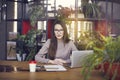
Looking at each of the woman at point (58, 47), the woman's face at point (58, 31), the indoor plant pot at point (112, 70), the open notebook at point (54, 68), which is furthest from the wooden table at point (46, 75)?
the woman's face at point (58, 31)

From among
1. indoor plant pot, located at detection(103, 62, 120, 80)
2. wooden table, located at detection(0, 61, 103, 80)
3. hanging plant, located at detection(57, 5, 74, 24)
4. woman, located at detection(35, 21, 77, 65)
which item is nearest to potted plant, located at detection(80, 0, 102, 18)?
hanging plant, located at detection(57, 5, 74, 24)

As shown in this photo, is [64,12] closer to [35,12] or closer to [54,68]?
[35,12]

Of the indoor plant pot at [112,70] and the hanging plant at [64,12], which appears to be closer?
the indoor plant pot at [112,70]

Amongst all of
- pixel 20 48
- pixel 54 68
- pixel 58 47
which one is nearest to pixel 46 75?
pixel 54 68

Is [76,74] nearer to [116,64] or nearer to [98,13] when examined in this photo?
[116,64]

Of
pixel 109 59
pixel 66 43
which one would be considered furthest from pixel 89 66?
pixel 66 43

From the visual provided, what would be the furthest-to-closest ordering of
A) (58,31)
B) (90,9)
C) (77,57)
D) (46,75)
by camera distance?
(90,9) → (58,31) → (77,57) → (46,75)

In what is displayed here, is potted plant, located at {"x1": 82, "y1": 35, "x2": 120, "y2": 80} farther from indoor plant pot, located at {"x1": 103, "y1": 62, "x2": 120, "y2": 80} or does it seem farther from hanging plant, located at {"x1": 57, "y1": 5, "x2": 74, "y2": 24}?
hanging plant, located at {"x1": 57, "y1": 5, "x2": 74, "y2": 24}

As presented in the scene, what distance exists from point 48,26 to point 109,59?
4.15 metres

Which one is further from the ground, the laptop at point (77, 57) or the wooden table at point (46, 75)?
the laptop at point (77, 57)

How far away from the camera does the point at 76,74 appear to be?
3.20 metres

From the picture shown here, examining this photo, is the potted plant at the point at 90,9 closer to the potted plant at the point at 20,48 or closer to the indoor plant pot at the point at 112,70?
the potted plant at the point at 20,48

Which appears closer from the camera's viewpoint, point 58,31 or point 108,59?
point 108,59

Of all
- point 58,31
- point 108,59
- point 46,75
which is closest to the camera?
point 108,59
